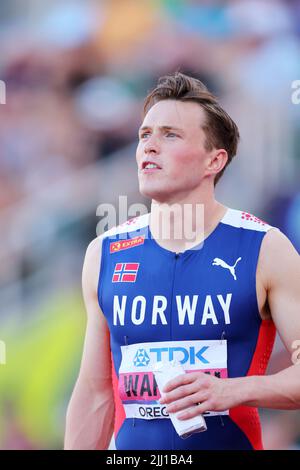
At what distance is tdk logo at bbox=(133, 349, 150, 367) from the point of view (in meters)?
3.44

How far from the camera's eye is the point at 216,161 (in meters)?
3.74

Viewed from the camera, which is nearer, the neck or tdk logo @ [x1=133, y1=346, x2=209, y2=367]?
tdk logo @ [x1=133, y1=346, x2=209, y2=367]

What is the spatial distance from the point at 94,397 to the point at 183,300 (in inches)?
25.6

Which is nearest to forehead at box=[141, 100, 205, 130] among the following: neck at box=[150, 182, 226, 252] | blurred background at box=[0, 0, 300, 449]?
neck at box=[150, 182, 226, 252]

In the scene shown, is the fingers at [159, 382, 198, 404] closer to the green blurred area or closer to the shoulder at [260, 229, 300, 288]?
the shoulder at [260, 229, 300, 288]

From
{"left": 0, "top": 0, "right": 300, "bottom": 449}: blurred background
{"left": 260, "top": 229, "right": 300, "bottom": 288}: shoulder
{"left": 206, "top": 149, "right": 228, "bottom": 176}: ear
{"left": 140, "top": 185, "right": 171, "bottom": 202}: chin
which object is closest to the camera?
{"left": 260, "top": 229, "right": 300, "bottom": 288}: shoulder

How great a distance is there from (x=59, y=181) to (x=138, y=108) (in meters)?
0.88

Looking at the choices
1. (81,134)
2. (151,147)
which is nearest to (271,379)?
(151,147)

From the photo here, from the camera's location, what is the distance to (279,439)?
217 inches

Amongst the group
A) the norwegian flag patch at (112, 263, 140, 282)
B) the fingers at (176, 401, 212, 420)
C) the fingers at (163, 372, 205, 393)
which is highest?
the norwegian flag patch at (112, 263, 140, 282)

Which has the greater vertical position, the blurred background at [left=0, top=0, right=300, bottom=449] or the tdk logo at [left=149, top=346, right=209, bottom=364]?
the blurred background at [left=0, top=0, right=300, bottom=449]

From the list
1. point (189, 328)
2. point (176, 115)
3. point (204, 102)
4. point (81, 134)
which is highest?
point (81, 134)

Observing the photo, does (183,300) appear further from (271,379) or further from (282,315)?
(271,379)
